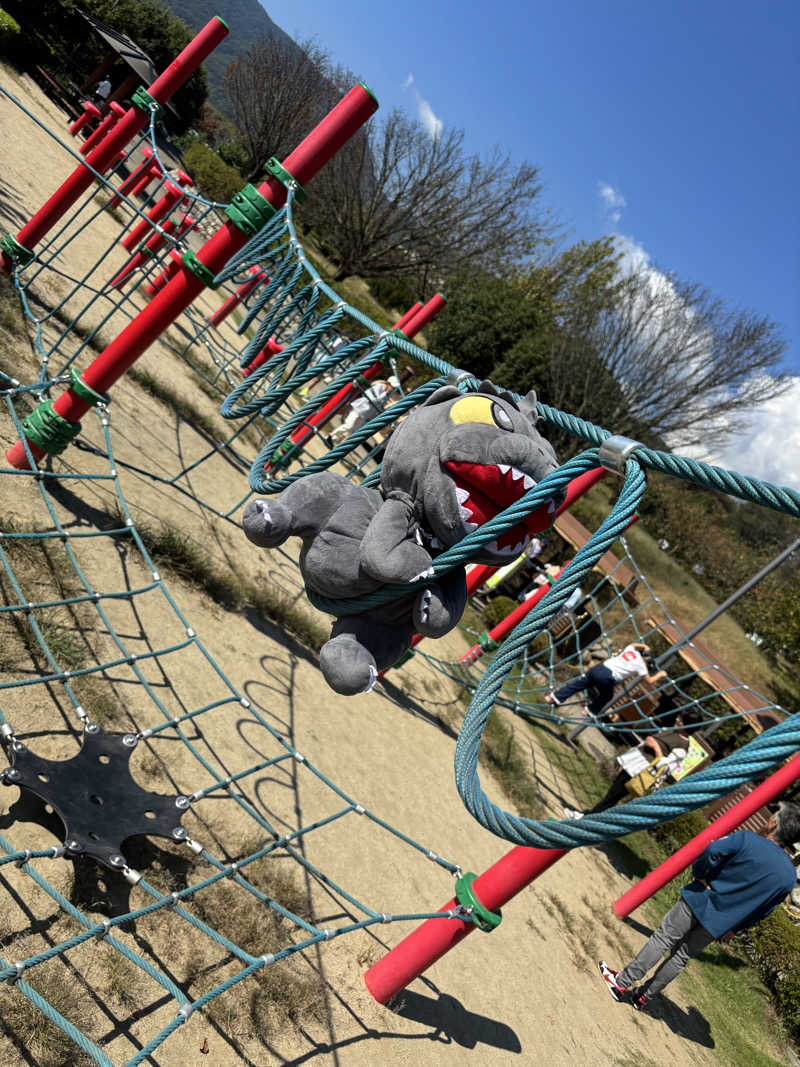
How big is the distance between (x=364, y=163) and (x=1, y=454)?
20.2 m

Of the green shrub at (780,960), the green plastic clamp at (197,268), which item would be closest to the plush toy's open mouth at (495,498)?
the green plastic clamp at (197,268)

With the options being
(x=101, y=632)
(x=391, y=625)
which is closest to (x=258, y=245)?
(x=101, y=632)

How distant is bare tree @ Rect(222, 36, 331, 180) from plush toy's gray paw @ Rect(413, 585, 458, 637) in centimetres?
2939

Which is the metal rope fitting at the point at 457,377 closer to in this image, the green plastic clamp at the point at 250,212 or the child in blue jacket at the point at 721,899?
the green plastic clamp at the point at 250,212

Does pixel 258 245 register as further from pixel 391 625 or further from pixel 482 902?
pixel 482 902

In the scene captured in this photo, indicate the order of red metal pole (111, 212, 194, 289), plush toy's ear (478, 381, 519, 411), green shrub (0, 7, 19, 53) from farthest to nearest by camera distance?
green shrub (0, 7, 19, 53)
red metal pole (111, 212, 194, 289)
plush toy's ear (478, 381, 519, 411)

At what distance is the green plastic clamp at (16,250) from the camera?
5332 millimetres

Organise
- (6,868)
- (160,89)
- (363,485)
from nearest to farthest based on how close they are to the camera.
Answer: (363,485) → (6,868) → (160,89)

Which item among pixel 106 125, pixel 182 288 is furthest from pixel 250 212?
pixel 106 125

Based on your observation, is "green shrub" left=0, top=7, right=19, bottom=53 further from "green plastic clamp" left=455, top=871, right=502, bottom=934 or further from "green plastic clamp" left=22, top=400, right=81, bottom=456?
"green plastic clamp" left=455, top=871, right=502, bottom=934

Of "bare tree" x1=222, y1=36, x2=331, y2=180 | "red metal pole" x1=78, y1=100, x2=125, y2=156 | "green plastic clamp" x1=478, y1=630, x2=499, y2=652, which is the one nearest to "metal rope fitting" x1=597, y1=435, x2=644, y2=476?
"green plastic clamp" x1=478, y1=630, x2=499, y2=652

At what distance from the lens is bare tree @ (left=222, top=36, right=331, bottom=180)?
998 inches

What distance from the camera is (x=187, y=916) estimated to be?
6.42 ft

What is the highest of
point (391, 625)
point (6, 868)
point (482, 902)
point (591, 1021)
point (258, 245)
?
point (258, 245)
